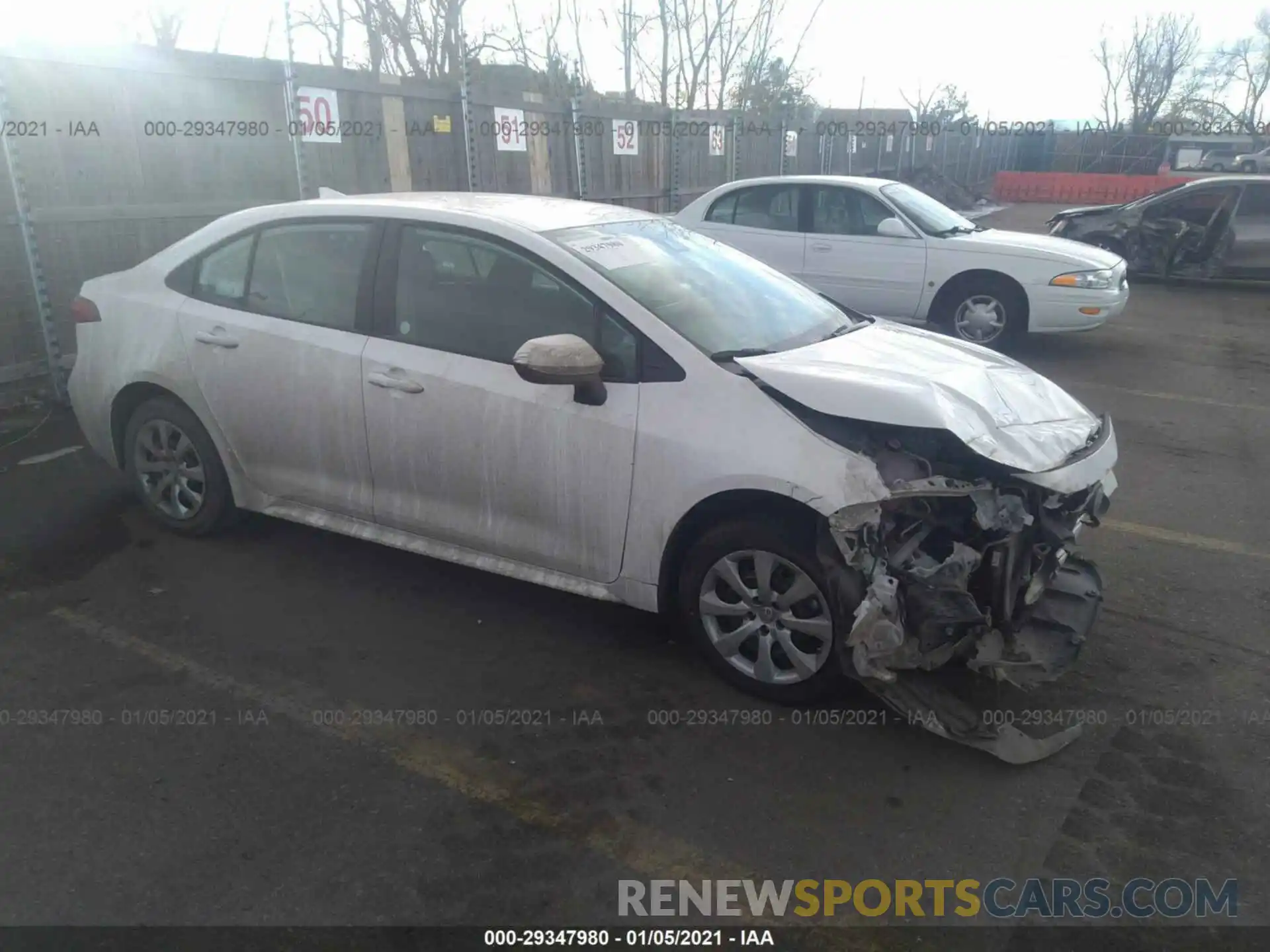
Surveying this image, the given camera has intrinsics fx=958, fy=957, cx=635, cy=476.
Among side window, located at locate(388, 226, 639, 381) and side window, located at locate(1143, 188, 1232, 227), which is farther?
side window, located at locate(1143, 188, 1232, 227)

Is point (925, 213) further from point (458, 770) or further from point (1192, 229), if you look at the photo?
point (458, 770)

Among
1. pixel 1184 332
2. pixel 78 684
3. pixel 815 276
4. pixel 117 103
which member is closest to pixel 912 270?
pixel 815 276

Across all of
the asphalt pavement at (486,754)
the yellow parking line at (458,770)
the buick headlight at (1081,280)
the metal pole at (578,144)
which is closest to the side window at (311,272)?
the asphalt pavement at (486,754)

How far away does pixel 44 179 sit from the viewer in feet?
23.2

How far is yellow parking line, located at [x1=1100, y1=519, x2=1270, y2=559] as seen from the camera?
189 inches

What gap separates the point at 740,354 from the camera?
366 cm

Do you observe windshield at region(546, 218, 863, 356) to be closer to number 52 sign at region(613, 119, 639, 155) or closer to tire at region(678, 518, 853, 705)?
tire at region(678, 518, 853, 705)

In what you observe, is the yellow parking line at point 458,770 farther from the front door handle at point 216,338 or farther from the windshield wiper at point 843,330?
the windshield wiper at point 843,330

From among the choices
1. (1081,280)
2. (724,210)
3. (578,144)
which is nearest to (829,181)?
(724,210)

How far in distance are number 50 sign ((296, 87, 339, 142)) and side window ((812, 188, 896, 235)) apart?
186 inches

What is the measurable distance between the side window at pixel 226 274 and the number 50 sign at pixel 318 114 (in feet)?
16.1

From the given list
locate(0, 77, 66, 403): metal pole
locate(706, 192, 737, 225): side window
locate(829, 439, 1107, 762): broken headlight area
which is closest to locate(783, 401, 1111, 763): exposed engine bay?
locate(829, 439, 1107, 762): broken headlight area

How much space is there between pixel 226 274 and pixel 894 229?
634 cm

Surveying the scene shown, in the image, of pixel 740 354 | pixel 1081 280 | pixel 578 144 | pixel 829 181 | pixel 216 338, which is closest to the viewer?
pixel 740 354
